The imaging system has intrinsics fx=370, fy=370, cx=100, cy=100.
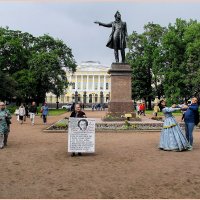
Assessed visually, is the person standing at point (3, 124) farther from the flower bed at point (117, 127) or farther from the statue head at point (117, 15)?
the statue head at point (117, 15)

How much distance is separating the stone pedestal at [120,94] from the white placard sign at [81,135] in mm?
12545

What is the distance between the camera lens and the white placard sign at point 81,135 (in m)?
11.5

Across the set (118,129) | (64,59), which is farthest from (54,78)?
(118,129)

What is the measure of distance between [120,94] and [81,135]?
13.0 m

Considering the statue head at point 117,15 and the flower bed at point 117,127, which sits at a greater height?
the statue head at point 117,15

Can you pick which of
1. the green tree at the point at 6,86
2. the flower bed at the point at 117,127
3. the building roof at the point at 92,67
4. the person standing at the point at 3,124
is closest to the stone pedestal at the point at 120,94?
the flower bed at the point at 117,127

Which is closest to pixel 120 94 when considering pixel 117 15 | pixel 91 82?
pixel 117 15

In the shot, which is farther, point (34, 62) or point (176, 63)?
point (34, 62)

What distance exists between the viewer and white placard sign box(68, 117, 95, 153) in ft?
37.8

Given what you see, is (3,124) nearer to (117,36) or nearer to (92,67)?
(117,36)

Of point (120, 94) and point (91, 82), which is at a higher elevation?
point (91, 82)

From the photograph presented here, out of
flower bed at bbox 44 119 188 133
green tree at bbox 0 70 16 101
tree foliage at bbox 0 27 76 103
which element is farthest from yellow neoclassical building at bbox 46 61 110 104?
flower bed at bbox 44 119 188 133

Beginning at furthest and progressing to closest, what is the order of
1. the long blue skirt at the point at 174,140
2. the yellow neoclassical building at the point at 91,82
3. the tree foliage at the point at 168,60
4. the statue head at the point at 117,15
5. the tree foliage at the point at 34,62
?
the yellow neoclassical building at the point at 91,82 → the tree foliage at the point at 34,62 → the tree foliage at the point at 168,60 → the statue head at the point at 117,15 → the long blue skirt at the point at 174,140

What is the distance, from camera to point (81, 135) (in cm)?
1164
